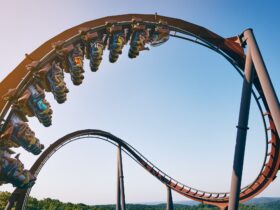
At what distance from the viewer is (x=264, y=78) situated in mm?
5633

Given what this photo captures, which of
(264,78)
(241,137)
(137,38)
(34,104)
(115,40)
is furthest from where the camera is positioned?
(137,38)

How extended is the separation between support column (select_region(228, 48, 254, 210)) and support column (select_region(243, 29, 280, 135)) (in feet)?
0.81

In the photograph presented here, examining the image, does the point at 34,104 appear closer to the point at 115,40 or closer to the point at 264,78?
Result: the point at 115,40

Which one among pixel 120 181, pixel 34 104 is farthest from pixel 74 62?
pixel 120 181

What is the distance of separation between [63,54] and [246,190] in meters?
14.1

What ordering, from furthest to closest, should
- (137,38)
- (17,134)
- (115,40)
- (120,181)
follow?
1. (120,181)
2. (137,38)
3. (115,40)
4. (17,134)

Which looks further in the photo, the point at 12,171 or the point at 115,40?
the point at 115,40

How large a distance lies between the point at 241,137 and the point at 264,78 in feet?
4.49

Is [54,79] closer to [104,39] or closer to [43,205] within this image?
[104,39]

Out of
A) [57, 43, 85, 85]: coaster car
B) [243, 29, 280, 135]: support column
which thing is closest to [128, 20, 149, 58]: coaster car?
[57, 43, 85, 85]: coaster car

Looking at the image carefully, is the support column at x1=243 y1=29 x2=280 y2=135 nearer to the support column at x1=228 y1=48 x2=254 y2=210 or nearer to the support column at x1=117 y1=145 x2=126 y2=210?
the support column at x1=228 y1=48 x2=254 y2=210

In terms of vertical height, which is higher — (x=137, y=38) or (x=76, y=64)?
(x=137, y=38)

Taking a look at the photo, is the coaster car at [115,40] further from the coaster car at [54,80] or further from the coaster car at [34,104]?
the coaster car at [34,104]

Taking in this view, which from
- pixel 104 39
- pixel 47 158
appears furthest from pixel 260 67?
pixel 47 158
